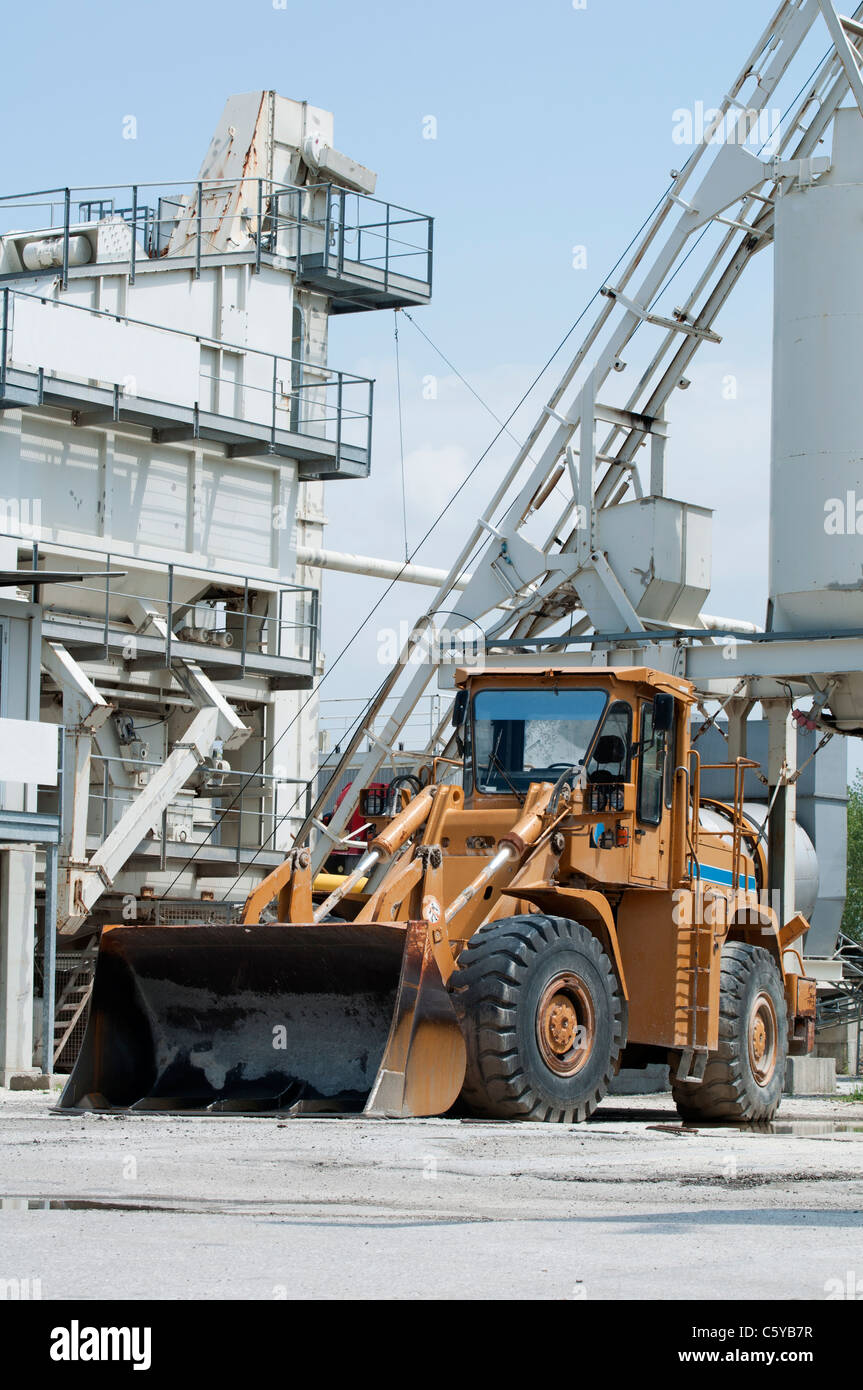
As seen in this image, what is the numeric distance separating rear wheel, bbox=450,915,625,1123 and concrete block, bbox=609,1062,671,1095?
7.05m

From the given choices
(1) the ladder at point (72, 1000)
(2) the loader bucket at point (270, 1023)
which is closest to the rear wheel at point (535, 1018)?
(2) the loader bucket at point (270, 1023)

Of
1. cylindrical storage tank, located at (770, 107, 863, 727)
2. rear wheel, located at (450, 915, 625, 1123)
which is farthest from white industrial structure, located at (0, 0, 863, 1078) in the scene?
rear wheel, located at (450, 915, 625, 1123)

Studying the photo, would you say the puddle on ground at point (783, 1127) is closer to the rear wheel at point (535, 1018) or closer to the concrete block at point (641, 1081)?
the rear wheel at point (535, 1018)

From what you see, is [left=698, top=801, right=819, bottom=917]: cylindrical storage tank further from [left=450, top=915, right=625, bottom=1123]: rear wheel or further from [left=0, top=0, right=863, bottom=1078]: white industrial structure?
[left=450, top=915, right=625, bottom=1123]: rear wheel

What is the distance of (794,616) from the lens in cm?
2291

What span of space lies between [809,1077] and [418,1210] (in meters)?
17.4

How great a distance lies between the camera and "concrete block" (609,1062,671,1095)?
21.6 metres

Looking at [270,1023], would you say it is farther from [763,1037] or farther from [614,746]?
[763,1037]

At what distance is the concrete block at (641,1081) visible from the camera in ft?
70.8

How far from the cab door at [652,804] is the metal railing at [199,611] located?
13.3m

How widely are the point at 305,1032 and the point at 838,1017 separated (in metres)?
23.8

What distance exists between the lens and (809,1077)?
2541 centimetres
